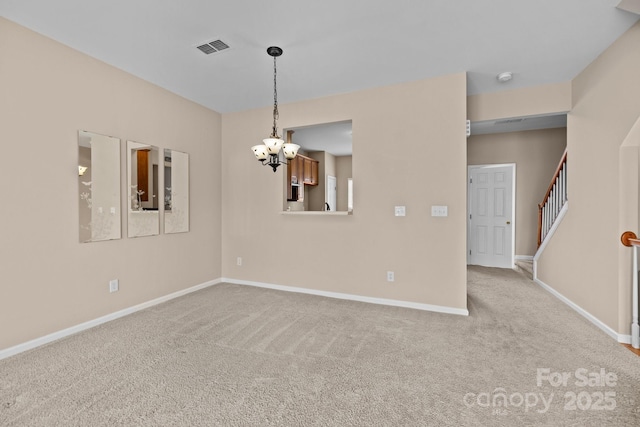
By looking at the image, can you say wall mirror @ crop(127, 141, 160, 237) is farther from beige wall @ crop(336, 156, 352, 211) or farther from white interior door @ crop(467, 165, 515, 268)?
white interior door @ crop(467, 165, 515, 268)

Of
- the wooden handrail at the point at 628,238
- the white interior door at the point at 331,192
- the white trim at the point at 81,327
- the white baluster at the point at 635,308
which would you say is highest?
the white interior door at the point at 331,192

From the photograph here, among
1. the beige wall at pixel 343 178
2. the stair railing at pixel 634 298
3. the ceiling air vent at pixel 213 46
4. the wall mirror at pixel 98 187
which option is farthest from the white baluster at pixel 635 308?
the beige wall at pixel 343 178

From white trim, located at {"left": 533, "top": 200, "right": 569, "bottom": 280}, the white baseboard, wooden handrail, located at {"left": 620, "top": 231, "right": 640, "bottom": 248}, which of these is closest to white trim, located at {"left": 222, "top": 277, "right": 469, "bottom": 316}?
A: the white baseboard

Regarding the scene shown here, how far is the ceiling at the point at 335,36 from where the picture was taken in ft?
7.27

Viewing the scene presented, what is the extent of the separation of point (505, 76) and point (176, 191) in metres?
4.25

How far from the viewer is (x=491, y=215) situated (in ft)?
19.4

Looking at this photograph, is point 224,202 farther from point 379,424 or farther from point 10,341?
point 379,424

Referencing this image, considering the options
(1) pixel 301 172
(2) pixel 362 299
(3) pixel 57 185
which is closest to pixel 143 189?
(3) pixel 57 185

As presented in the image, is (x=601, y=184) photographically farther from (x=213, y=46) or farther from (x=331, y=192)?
(x=331, y=192)

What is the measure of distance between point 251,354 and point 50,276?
1984 millimetres

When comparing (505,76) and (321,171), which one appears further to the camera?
(321,171)

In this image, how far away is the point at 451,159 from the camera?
332 centimetres

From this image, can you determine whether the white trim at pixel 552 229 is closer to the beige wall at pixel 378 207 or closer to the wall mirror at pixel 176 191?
the beige wall at pixel 378 207

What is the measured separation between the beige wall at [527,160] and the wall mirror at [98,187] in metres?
6.23
